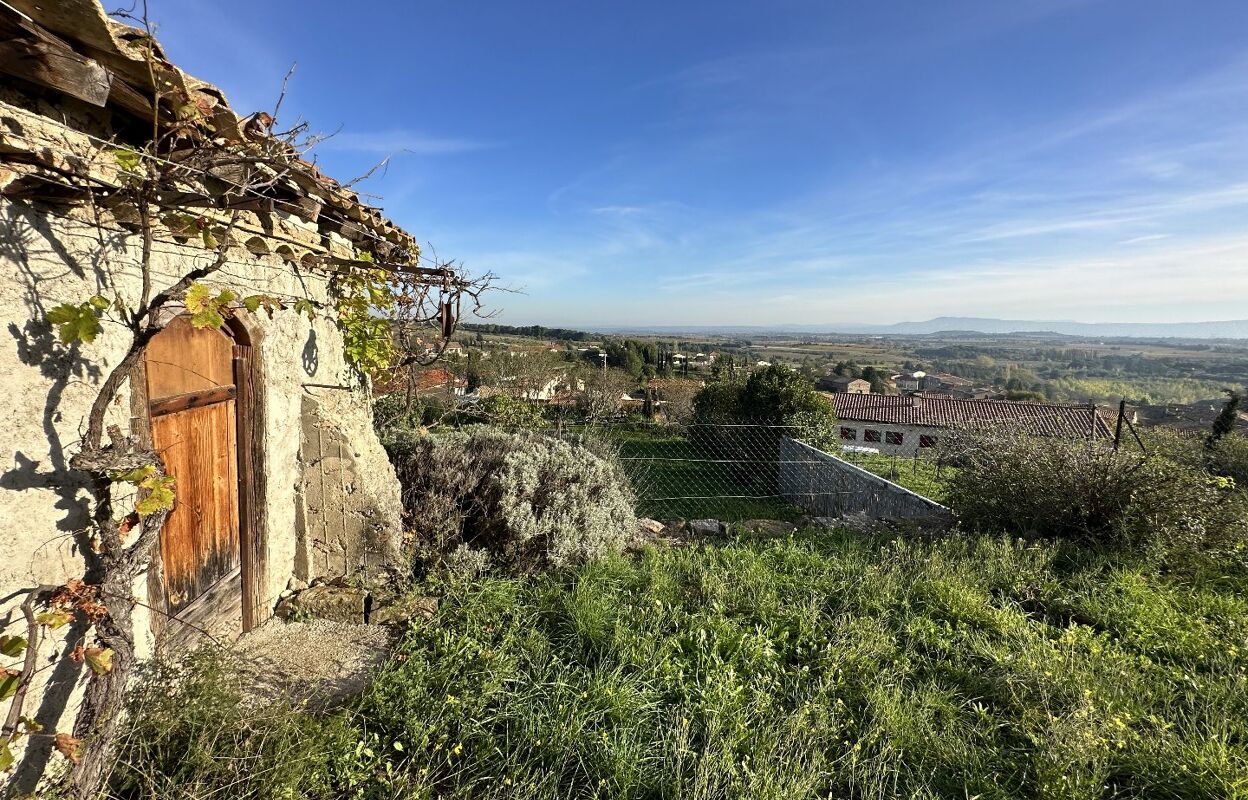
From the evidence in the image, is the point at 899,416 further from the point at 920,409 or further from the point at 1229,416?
the point at 1229,416

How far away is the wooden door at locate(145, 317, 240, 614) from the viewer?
2742mm

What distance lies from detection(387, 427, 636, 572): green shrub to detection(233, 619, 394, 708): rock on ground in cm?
89

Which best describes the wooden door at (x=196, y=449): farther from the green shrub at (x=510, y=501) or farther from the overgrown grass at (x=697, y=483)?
the overgrown grass at (x=697, y=483)

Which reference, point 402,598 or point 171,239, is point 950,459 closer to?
point 402,598

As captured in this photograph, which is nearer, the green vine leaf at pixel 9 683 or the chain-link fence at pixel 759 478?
the green vine leaf at pixel 9 683

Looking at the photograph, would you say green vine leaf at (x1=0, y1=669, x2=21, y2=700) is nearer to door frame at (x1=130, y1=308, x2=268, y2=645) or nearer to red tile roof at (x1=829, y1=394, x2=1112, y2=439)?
door frame at (x1=130, y1=308, x2=268, y2=645)

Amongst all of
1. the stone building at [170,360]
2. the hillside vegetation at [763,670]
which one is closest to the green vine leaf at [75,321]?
the stone building at [170,360]

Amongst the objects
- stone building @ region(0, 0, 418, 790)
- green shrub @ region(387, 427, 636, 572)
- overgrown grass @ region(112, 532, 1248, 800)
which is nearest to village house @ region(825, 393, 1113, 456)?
overgrown grass @ region(112, 532, 1248, 800)

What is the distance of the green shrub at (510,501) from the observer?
4.54m

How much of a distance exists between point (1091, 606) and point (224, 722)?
5.65 m

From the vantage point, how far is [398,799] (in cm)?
225

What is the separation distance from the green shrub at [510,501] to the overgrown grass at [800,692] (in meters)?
0.40

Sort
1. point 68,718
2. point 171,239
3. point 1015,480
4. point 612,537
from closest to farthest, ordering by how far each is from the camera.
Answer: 1. point 68,718
2. point 171,239
3. point 612,537
4. point 1015,480

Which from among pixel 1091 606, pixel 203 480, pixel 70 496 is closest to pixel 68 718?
pixel 70 496
